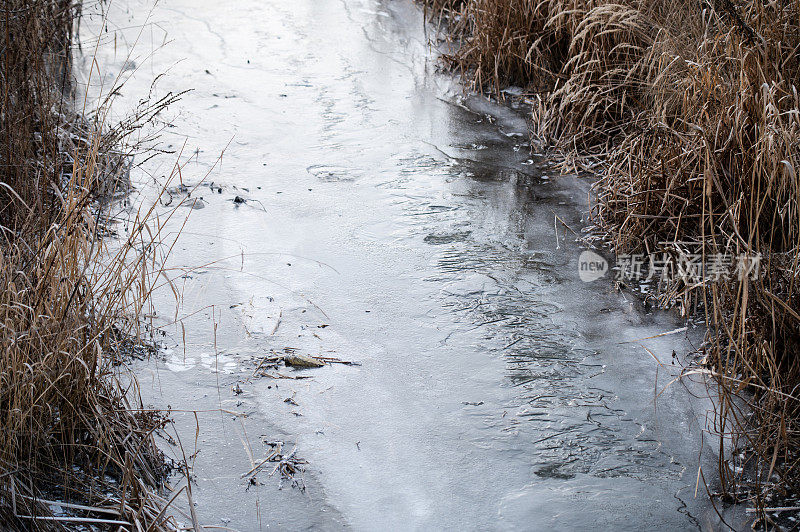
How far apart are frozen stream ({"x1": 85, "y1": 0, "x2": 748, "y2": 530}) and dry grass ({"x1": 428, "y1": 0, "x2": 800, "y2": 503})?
0.64ft

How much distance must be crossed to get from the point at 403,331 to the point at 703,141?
1.37 metres

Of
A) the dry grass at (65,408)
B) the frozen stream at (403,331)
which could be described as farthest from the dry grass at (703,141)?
the dry grass at (65,408)

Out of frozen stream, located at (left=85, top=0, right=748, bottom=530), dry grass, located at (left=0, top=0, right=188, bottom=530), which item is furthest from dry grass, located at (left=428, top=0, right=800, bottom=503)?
dry grass, located at (left=0, top=0, right=188, bottom=530)

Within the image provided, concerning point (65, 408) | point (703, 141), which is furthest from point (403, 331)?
point (703, 141)

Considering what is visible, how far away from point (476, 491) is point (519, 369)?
0.61m

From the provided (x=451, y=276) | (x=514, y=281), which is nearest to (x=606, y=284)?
(x=514, y=281)

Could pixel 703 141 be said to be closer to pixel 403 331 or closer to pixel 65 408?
pixel 403 331

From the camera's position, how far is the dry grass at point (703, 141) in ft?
7.66

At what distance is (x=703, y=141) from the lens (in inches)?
122

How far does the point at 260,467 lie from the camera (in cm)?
226

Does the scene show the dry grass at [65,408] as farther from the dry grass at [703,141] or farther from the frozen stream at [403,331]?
the dry grass at [703,141]

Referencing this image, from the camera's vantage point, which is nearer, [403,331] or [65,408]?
[65,408]

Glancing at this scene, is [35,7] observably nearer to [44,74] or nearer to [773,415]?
[44,74]

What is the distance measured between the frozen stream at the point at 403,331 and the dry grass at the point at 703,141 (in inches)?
7.7
